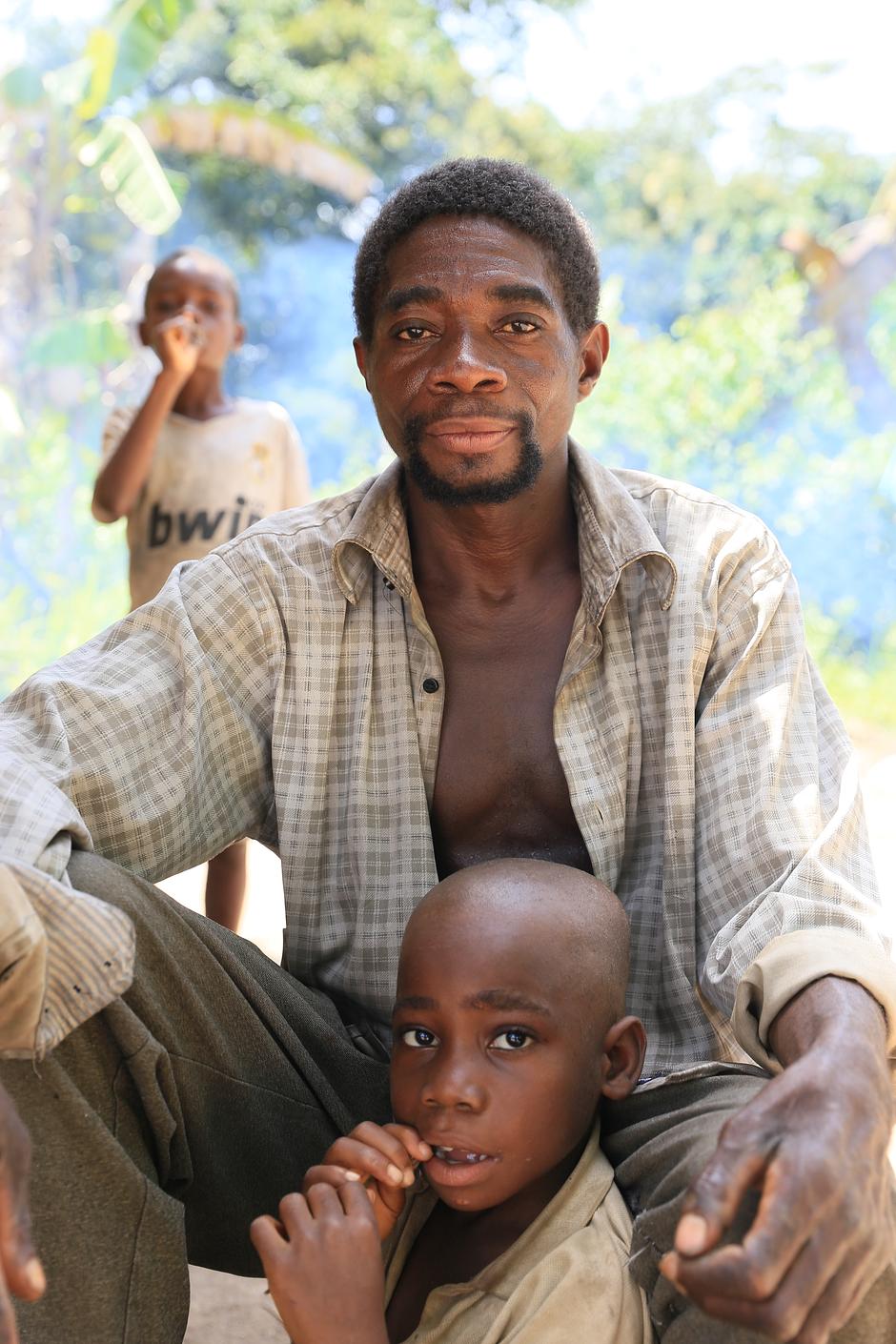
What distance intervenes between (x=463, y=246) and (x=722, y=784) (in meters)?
0.98

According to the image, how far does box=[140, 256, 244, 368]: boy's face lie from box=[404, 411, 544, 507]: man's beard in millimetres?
2384

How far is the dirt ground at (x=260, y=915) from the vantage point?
2482 mm

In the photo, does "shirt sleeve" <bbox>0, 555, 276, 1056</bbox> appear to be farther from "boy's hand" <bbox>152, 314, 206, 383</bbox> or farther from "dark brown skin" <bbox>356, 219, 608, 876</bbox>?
"boy's hand" <bbox>152, 314, 206, 383</bbox>

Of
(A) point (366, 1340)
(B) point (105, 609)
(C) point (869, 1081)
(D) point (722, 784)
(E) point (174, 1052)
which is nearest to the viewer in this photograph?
(C) point (869, 1081)

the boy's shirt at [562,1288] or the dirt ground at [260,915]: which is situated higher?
the boy's shirt at [562,1288]

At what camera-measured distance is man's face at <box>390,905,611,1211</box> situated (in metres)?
1.69

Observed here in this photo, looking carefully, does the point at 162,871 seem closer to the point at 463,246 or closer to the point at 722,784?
the point at 722,784

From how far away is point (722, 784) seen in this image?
207cm

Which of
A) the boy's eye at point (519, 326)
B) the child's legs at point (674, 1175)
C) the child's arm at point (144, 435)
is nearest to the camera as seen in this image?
the child's legs at point (674, 1175)

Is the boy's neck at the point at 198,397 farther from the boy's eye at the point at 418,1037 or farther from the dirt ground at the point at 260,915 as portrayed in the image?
the boy's eye at the point at 418,1037

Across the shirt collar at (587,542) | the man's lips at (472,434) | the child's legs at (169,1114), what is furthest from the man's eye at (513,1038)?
the man's lips at (472,434)

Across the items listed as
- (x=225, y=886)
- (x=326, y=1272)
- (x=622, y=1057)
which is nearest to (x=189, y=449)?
(x=225, y=886)

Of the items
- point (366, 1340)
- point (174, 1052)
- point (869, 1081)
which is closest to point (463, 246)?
point (174, 1052)

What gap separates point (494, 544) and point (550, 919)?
2.60 feet
